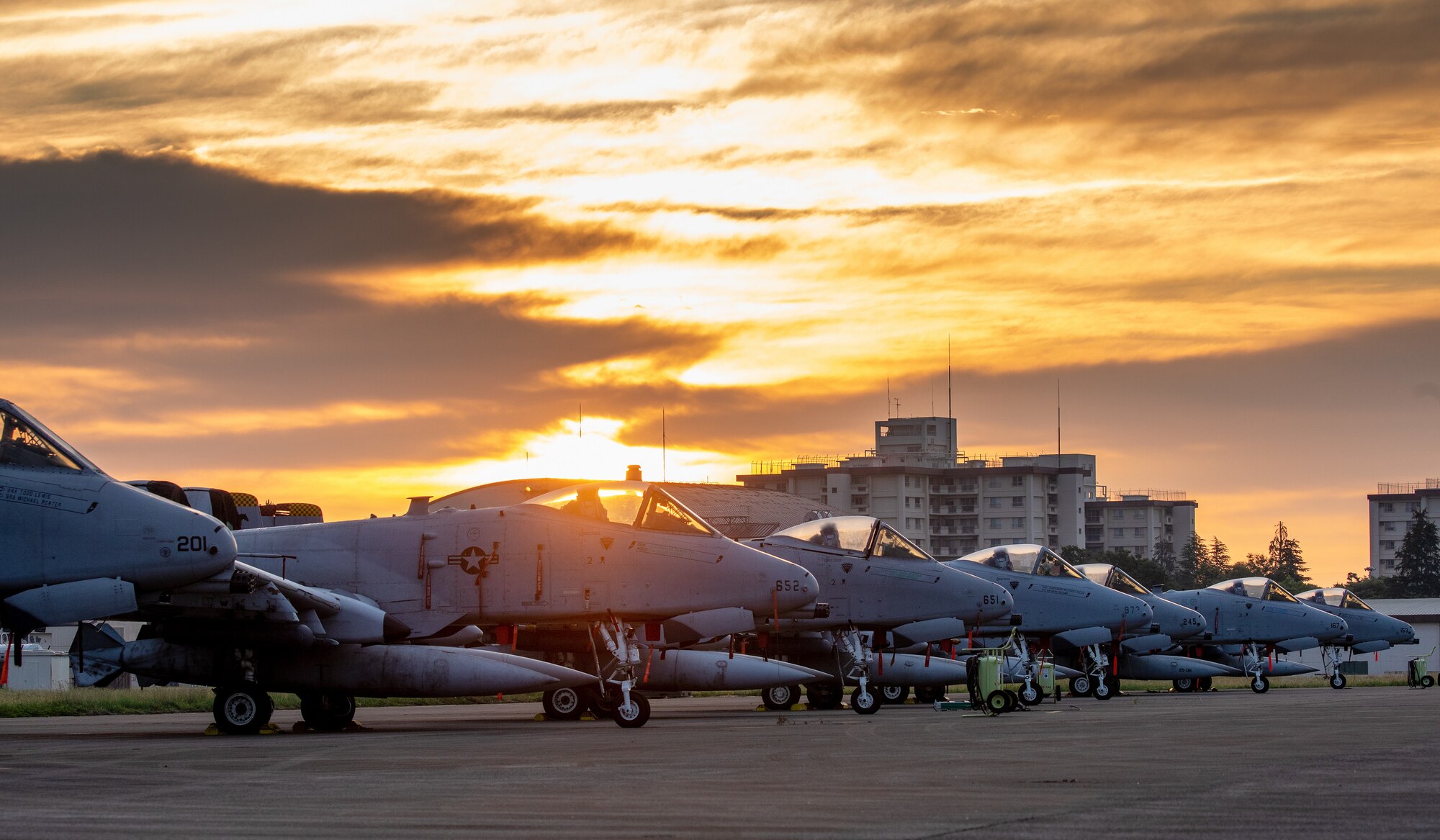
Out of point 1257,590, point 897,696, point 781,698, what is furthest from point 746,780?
point 1257,590

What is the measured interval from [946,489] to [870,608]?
423ft

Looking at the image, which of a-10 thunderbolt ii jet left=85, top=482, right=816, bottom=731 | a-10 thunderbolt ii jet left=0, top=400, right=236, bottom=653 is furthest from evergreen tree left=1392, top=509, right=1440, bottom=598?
a-10 thunderbolt ii jet left=0, top=400, right=236, bottom=653

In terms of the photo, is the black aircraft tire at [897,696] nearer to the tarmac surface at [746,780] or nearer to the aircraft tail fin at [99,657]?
the tarmac surface at [746,780]

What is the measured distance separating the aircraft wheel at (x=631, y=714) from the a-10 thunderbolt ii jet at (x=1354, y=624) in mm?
32023

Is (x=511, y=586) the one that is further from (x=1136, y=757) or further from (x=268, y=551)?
(x=1136, y=757)

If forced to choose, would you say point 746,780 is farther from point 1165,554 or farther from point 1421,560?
point 1165,554

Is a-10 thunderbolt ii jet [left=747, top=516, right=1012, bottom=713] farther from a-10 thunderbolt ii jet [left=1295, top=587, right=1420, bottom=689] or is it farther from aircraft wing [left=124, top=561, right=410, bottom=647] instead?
a-10 thunderbolt ii jet [left=1295, top=587, right=1420, bottom=689]

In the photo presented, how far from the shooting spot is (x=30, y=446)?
18.7 m

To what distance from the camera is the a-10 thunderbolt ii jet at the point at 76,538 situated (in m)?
18.0

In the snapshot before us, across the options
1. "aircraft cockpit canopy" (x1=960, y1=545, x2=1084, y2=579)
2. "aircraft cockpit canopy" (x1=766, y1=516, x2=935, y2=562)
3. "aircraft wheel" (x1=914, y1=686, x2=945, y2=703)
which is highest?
"aircraft cockpit canopy" (x1=766, y1=516, x2=935, y2=562)

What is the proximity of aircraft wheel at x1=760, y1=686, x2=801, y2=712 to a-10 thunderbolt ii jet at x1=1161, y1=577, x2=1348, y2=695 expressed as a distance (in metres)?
18.2

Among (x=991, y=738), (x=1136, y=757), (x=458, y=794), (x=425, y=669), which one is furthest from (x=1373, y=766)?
(x=425, y=669)

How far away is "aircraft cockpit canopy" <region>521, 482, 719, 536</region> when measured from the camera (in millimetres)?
24000

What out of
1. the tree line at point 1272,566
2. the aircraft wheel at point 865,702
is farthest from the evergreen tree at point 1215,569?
the aircraft wheel at point 865,702
